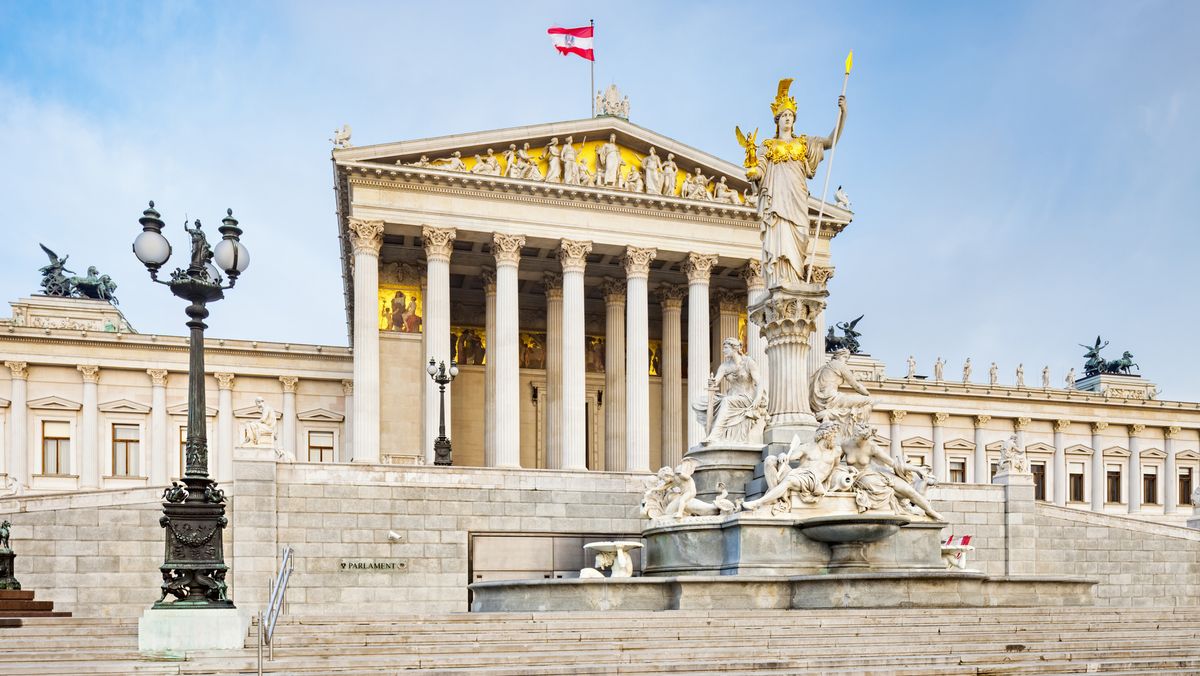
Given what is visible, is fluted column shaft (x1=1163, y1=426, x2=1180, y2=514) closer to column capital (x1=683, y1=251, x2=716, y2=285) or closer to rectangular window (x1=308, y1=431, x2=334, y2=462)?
column capital (x1=683, y1=251, x2=716, y2=285)

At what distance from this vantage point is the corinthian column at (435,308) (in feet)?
143

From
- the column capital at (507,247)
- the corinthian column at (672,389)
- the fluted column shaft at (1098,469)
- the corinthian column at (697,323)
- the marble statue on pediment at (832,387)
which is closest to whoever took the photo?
the marble statue on pediment at (832,387)

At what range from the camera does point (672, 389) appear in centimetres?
5075

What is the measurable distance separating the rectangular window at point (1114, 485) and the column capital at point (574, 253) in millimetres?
40206

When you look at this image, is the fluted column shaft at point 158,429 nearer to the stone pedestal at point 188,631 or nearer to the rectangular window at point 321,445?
the rectangular window at point 321,445

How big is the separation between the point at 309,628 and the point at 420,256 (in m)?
35.0

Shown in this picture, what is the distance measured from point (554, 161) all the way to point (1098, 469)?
4074 cm

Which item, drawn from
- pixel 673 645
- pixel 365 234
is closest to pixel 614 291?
pixel 365 234

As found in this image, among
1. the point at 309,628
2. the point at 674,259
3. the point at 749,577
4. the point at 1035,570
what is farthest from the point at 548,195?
the point at 309,628

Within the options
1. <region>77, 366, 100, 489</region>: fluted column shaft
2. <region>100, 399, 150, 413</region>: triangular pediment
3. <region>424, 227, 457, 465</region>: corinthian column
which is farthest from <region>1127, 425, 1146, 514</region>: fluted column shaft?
<region>77, 366, 100, 489</region>: fluted column shaft

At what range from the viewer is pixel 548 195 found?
4609 centimetres

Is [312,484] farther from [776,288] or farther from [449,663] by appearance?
[449,663]

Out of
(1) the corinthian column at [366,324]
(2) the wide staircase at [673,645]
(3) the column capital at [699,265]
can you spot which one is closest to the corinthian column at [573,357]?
(3) the column capital at [699,265]

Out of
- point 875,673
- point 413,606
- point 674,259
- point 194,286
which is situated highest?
point 674,259
